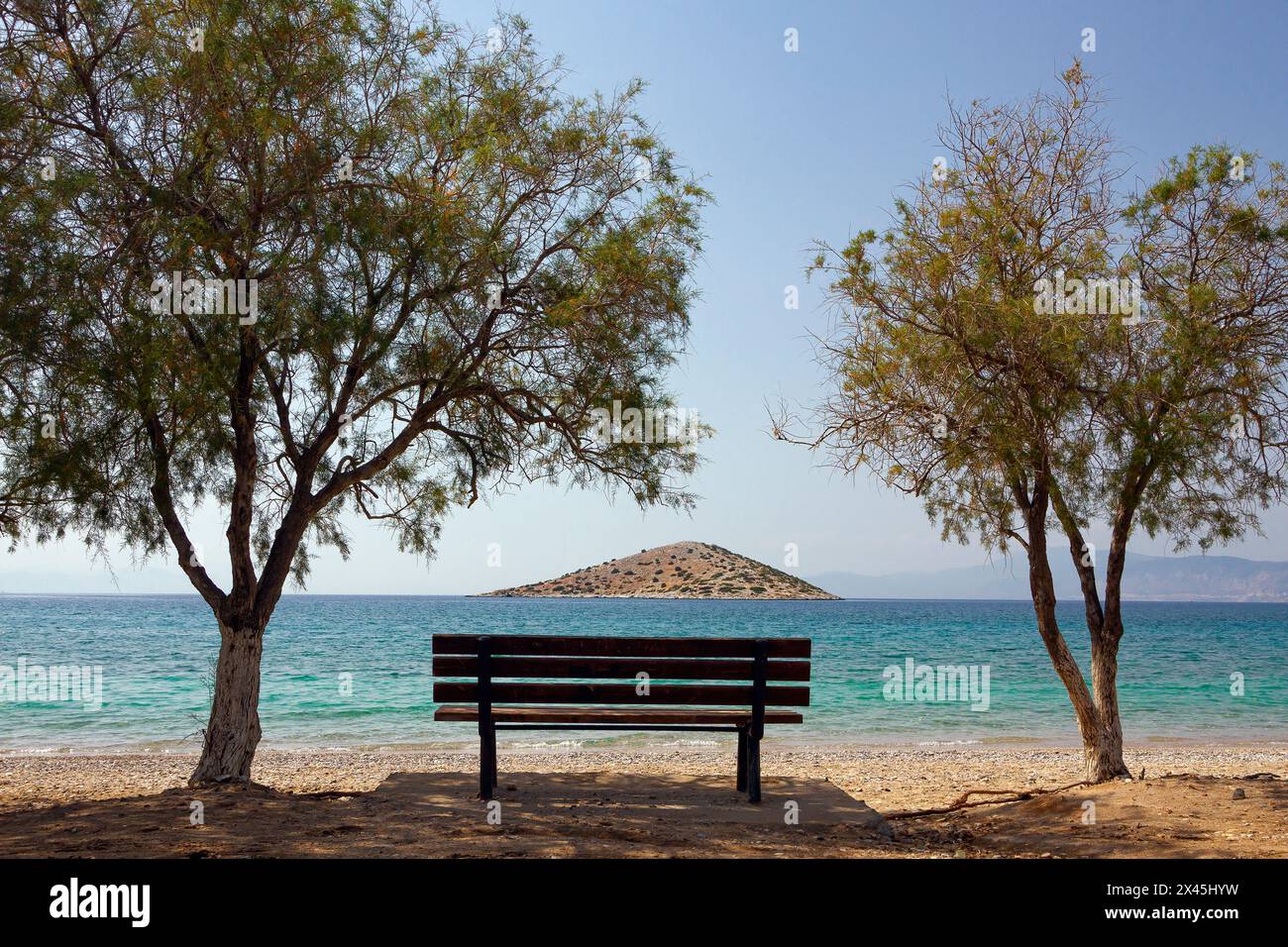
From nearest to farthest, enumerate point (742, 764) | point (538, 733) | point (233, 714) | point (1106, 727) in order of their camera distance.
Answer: point (742, 764), point (233, 714), point (1106, 727), point (538, 733)

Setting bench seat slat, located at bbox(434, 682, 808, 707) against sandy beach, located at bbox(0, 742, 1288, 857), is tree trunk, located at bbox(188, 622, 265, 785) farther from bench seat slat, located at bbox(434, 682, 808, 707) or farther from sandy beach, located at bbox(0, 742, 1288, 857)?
bench seat slat, located at bbox(434, 682, 808, 707)

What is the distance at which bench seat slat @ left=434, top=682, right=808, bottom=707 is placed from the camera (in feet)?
24.6

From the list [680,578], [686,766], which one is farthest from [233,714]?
[680,578]

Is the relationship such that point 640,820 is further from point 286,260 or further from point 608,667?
point 286,260

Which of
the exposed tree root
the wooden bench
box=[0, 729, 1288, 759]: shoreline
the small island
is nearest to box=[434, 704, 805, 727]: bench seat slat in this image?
the wooden bench

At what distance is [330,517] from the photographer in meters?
11.5

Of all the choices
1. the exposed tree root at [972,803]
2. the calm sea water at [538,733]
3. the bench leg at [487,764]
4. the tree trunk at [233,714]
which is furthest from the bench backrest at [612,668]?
the calm sea water at [538,733]

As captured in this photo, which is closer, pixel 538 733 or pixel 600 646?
pixel 600 646

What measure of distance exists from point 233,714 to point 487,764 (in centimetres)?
284

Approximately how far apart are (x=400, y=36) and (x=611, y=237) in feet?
8.91

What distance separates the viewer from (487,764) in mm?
7512

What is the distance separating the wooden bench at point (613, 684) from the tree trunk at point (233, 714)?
2.37m

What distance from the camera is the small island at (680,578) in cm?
10919
